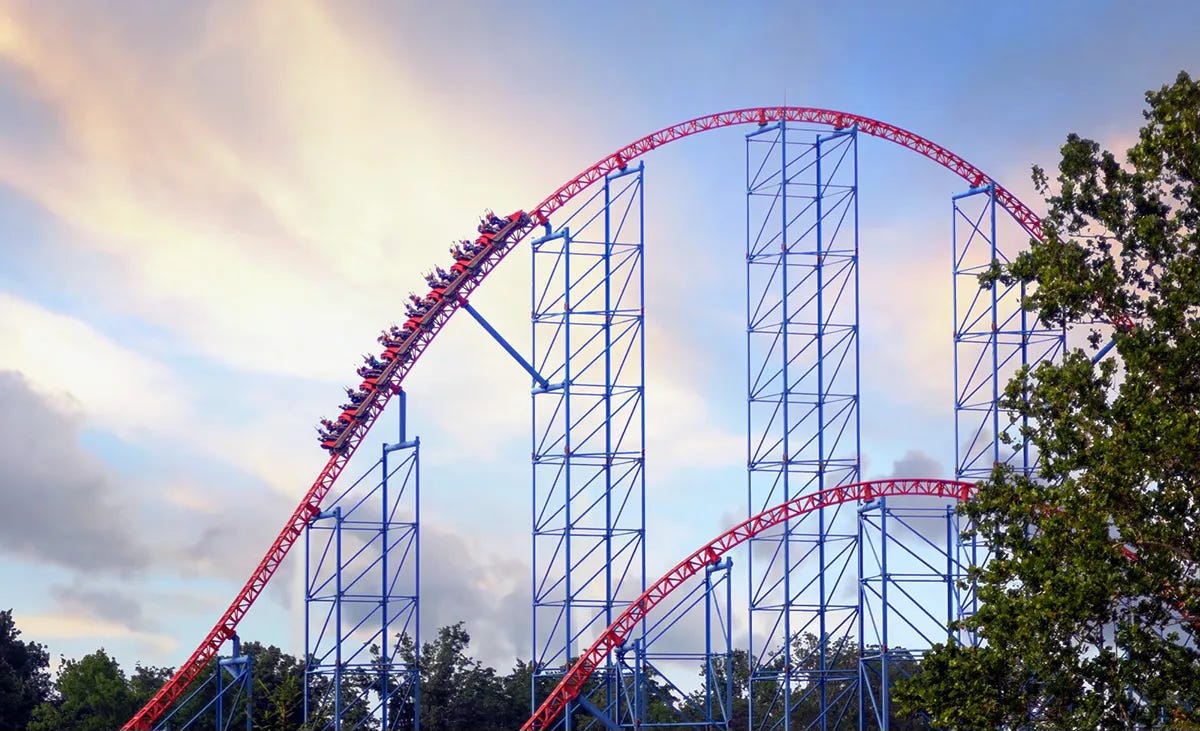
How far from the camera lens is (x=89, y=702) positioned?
49.9 meters

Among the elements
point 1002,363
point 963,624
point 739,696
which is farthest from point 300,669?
point 963,624

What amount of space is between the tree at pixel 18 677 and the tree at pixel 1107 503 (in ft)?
119

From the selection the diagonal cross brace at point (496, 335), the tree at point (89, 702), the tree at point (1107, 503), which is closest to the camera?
the tree at point (1107, 503)

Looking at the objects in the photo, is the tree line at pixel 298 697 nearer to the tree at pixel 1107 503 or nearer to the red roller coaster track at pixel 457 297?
the red roller coaster track at pixel 457 297

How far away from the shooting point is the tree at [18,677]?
2030 inches

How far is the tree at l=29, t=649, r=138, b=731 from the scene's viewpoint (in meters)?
49.2

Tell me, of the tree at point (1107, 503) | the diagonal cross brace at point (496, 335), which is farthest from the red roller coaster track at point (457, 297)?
the tree at point (1107, 503)

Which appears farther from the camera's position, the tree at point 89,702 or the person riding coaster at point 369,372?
the tree at point 89,702

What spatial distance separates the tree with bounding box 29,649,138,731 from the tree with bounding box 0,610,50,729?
3.50ft

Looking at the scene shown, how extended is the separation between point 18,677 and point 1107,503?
40150 millimetres

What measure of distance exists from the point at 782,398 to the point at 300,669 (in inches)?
804

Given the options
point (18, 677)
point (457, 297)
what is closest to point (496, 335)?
point (457, 297)

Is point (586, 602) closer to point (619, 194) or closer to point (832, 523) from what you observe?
point (832, 523)

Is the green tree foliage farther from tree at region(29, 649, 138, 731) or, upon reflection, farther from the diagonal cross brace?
the diagonal cross brace
